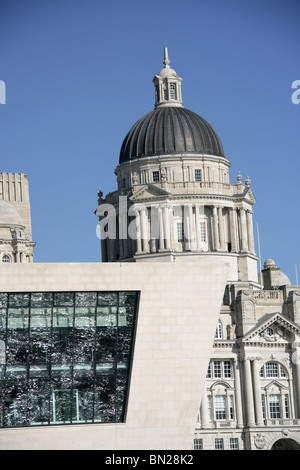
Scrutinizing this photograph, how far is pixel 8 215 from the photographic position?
134750mm

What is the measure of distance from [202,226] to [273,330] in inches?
883

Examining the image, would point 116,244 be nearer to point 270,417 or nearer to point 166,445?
point 270,417

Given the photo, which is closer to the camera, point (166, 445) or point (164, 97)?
point (166, 445)

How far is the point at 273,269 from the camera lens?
117500 mm

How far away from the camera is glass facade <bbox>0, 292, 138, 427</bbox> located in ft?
178

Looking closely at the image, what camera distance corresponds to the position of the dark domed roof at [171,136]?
125750mm

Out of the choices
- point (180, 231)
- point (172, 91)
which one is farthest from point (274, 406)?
point (172, 91)

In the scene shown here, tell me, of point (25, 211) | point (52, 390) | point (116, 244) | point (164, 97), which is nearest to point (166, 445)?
point (52, 390)

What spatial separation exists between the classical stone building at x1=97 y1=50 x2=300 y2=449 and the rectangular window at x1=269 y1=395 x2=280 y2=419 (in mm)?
89

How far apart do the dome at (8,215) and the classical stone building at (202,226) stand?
1179 cm

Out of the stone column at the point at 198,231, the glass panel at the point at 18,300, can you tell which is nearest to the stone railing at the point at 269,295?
the stone column at the point at 198,231

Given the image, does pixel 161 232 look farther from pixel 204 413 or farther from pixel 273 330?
pixel 204 413

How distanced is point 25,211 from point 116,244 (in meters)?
27.0

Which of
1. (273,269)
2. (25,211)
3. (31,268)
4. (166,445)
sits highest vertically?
(25,211)
